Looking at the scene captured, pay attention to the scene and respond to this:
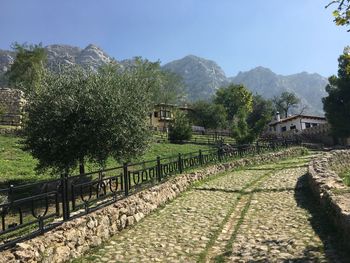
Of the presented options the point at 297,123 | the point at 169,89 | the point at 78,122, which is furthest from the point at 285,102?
the point at 78,122

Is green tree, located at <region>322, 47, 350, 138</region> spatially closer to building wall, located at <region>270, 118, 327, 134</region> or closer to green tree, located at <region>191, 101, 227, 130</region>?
building wall, located at <region>270, 118, 327, 134</region>

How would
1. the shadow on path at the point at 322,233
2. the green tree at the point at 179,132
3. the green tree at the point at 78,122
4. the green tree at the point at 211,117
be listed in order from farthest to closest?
the green tree at the point at 211,117 → the green tree at the point at 179,132 → the green tree at the point at 78,122 → the shadow on path at the point at 322,233

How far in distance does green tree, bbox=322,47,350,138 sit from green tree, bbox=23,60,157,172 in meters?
35.4

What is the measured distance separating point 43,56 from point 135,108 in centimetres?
5554

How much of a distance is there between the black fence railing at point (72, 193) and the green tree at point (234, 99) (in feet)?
168


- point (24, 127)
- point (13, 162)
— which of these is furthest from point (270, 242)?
point (13, 162)

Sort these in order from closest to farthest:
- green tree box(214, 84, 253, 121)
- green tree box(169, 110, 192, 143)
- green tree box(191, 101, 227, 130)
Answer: green tree box(169, 110, 192, 143) → green tree box(191, 101, 227, 130) → green tree box(214, 84, 253, 121)

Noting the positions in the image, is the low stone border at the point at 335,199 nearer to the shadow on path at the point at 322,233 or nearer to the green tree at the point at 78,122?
the shadow on path at the point at 322,233

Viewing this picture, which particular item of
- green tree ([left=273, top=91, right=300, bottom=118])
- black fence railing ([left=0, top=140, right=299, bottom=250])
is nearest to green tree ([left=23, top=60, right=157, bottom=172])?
black fence railing ([left=0, top=140, right=299, bottom=250])

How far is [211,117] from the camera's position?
68.6 m

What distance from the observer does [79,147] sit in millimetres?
15445

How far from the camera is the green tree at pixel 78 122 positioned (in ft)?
49.8

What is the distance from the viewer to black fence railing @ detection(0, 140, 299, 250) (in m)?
7.17

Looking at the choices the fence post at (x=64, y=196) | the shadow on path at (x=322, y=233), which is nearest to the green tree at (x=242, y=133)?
the shadow on path at (x=322, y=233)
